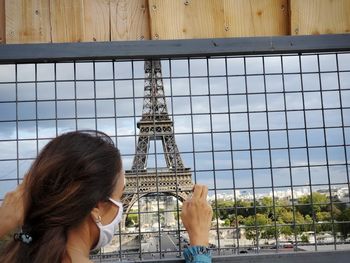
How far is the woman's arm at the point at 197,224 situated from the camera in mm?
858

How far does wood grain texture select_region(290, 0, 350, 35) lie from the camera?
132 centimetres

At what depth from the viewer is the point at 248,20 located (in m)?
1.31

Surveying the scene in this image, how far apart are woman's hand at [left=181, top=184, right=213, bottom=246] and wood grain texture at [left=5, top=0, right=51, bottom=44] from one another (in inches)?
26.0

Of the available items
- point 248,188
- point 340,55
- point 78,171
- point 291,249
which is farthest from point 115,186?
point 340,55

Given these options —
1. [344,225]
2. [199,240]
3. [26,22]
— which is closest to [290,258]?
[344,225]

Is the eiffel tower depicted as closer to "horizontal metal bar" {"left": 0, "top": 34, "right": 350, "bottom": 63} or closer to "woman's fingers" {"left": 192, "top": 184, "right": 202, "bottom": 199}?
"horizontal metal bar" {"left": 0, "top": 34, "right": 350, "bottom": 63}

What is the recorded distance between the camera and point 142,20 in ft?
4.25

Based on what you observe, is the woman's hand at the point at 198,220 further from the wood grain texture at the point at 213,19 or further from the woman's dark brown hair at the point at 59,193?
the wood grain texture at the point at 213,19

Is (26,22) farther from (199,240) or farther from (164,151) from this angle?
(199,240)

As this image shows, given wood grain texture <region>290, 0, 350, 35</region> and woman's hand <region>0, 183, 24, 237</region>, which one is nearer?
woman's hand <region>0, 183, 24, 237</region>

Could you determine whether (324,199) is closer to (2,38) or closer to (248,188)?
(248,188)

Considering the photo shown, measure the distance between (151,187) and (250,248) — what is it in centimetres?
34

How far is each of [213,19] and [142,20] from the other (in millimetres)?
194

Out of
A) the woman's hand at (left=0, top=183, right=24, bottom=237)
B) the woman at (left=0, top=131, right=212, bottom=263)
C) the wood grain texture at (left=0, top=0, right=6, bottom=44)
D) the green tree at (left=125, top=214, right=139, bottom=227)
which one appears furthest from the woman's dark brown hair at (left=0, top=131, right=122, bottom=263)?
the green tree at (left=125, top=214, right=139, bottom=227)
